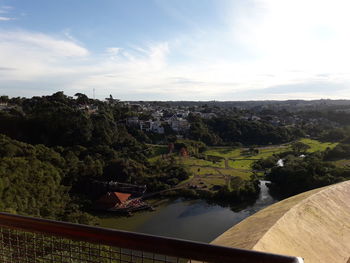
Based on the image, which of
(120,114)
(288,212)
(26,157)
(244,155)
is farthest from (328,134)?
(288,212)

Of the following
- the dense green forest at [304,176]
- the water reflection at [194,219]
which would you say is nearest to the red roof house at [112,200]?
the water reflection at [194,219]

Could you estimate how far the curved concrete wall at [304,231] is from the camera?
2.21 meters

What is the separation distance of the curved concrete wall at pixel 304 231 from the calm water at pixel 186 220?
6.63m

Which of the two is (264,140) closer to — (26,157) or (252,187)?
(252,187)

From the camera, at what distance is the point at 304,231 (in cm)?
248

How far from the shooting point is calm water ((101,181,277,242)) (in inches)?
382

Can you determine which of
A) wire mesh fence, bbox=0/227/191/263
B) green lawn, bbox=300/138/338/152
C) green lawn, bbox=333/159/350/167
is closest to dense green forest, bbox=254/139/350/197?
green lawn, bbox=333/159/350/167

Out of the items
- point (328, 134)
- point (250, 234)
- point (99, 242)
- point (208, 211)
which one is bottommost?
point (208, 211)

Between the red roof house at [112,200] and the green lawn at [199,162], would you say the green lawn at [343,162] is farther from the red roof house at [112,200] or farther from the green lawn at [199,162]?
the red roof house at [112,200]

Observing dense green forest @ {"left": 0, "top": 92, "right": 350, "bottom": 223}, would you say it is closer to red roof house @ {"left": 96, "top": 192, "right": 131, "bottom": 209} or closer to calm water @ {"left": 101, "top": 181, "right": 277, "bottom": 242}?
red roof house @ {"left": 96, "top": 192, "right": 131, "bottom": 209}

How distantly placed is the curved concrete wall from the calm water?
663cm

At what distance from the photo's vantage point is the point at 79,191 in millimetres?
13117

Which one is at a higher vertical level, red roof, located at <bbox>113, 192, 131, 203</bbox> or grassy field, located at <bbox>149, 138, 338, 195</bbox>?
grassy field, located at <bbox>149, 138, 338, 195</bbox>

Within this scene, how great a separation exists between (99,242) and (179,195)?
1241 cm
